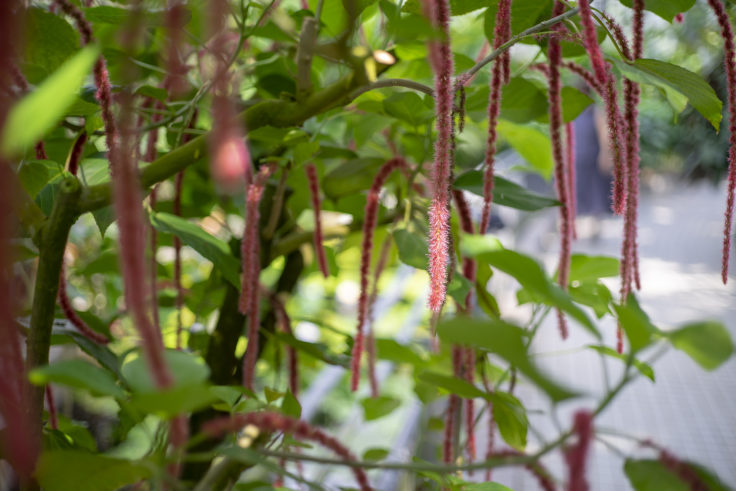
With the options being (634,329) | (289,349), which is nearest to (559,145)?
(634,329)

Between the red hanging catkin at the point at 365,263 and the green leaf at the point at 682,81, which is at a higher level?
the green leaf at the point at 682,81

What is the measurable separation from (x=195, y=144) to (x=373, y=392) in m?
0.30

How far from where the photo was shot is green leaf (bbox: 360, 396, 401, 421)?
52 centimetres

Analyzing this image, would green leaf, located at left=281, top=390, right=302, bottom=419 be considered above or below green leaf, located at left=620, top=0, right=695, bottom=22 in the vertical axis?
below

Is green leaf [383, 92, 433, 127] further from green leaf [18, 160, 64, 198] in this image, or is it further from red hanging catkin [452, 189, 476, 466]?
green leaf [18, 160, 64, 198]

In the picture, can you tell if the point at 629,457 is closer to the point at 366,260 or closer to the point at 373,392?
the point at 366,260

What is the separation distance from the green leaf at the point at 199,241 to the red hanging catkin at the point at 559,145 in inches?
6.9

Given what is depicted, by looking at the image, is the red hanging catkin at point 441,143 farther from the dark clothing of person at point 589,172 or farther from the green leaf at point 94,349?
the dark clothing of person at point 589,172

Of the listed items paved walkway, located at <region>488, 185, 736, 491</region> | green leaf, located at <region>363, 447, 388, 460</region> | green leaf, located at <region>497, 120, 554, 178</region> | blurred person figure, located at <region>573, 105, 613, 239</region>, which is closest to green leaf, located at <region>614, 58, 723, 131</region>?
green leaf, located at <region>497, 120, 554, 178</region>

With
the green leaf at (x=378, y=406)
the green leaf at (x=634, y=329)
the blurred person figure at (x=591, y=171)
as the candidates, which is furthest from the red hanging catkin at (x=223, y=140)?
the blurred person figure at (x=591, y=171)

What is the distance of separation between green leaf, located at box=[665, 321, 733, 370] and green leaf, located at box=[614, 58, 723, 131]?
12 cm

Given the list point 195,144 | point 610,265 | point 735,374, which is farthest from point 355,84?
point 735,374

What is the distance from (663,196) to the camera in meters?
2.99

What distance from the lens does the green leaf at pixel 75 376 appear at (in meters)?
0.16
